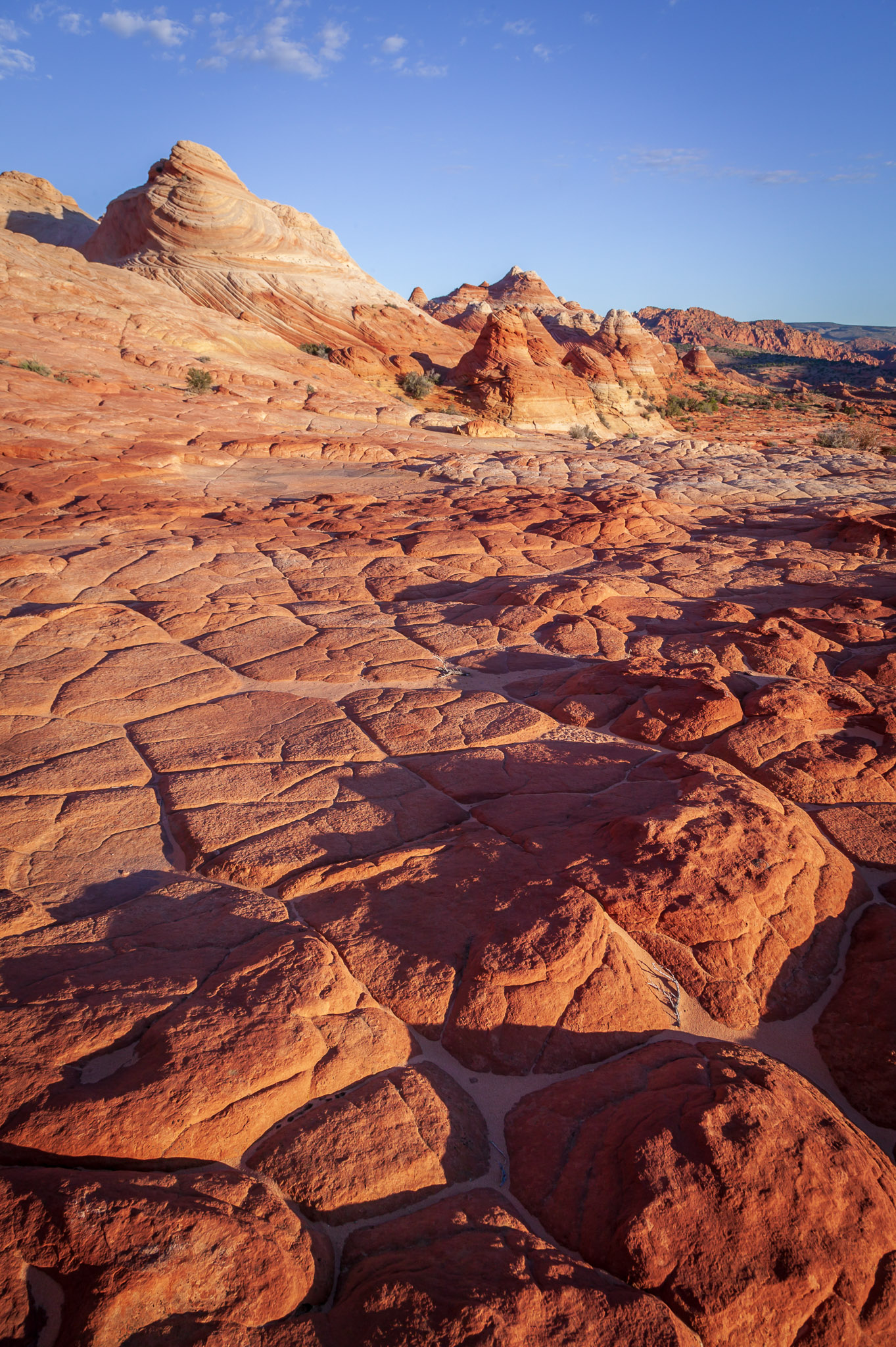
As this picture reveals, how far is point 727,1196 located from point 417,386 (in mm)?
24177

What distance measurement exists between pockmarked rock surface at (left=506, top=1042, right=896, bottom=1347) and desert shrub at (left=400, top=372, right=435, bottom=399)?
2375 centimetres

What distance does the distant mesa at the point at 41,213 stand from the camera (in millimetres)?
36219

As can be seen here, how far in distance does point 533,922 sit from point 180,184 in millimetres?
31535

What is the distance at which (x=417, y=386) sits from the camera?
76.6 ft

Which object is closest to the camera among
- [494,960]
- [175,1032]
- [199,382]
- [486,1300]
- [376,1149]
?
[486,1300]

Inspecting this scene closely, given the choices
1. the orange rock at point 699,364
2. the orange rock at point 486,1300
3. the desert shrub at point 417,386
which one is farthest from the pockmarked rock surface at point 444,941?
the orange rock at point 699,364

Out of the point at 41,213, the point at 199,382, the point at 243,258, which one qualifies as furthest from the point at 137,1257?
the point at 41,213

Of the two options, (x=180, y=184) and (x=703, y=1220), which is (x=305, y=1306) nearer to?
(x=703, y=1220)

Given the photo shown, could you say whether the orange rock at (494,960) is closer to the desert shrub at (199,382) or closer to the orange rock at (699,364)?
the desert shrub at (199,382)

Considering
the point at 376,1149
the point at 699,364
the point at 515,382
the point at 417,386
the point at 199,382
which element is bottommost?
the point at 376,1149

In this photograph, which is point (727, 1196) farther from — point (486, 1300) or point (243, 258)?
point (243, 258)

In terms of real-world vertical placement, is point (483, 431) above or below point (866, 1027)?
above

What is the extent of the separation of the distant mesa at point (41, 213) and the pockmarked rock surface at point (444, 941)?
3907cm

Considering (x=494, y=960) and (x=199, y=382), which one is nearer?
(x=494, y=960)
